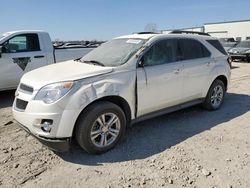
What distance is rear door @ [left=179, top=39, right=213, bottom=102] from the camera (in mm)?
5219

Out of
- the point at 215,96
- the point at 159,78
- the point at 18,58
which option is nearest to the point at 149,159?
the point at 159,78

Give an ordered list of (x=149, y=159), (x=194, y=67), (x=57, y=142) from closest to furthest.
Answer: (x=57, y=142), (x=149, y=159), (x=194, y=67)

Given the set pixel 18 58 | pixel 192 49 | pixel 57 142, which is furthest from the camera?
pixel 18 58

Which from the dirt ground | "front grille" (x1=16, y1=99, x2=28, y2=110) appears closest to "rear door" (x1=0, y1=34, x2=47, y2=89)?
the dirt ground

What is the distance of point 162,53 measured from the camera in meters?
4.85

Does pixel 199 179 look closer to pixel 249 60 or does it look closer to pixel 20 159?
pixel 20 159

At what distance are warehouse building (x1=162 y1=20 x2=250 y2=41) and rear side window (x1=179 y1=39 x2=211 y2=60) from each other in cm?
4563

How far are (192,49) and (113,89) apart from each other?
228cm

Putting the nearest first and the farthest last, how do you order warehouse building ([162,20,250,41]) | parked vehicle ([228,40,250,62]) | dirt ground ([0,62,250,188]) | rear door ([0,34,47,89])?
1. dirt ground ([0,62,250,188])
2. rear door ([0,34,47,89])
3. parked vehicle ([228,40,250,62])
4. warehouse building ([162,20,250,41])

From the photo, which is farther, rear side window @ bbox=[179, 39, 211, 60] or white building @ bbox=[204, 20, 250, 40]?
white building @ bbox=[204, 20, 250, 40]

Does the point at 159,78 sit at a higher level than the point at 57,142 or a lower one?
higher

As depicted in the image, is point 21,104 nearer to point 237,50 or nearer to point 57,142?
point 57,142

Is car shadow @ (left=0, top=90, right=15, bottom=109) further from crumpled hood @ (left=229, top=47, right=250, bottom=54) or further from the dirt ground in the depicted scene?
crumpled hood @ (left=229, top=47, right=250, bottom=54)

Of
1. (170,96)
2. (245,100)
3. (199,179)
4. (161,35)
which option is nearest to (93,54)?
(161,35)
